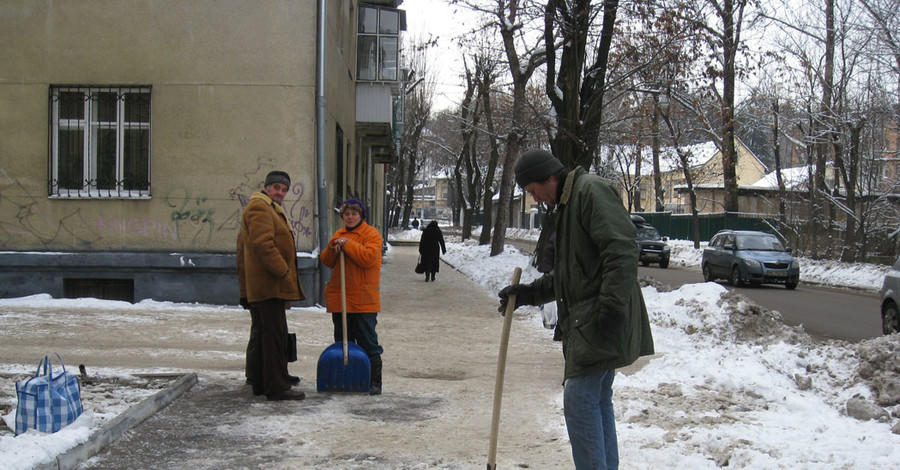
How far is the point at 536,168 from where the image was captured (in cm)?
401

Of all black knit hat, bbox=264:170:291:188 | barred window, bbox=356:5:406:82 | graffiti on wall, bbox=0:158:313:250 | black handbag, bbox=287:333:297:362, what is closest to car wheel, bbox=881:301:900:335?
black handbag, bbox=287:333:297:362

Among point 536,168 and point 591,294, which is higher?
point 536,168

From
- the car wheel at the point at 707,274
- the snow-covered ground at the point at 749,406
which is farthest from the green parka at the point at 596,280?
the car wheel at the point at 707,274

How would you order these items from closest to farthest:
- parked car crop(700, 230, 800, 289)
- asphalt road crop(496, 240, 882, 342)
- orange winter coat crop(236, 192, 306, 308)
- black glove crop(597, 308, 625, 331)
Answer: black glove crop(597, 308, 625, 331) < orange winter coat crop(236, 192, 306, 308) < asphalt road crop(496, 240, 882, 342) < parked car crop(700, 230, 800, 289)

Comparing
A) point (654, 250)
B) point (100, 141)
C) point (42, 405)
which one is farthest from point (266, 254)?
point (654, 250)

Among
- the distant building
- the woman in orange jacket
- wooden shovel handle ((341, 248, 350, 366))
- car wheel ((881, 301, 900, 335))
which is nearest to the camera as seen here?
wooden shovel handle ((341, 248, 350, 366))

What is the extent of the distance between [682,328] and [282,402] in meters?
6.09

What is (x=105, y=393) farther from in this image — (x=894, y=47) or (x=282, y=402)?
(x=894, y=47)

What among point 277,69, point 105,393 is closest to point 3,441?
point 105,393

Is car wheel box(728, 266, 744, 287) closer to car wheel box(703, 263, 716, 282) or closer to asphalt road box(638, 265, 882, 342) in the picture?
asphalt road box(638, 265, 882, 342)

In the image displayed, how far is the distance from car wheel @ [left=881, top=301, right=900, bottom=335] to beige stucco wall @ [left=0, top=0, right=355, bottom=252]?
874cm

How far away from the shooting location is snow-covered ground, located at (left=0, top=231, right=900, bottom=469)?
15.6 ft

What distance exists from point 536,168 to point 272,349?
3365 millimetres

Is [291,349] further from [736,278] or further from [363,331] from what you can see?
[736,278]
